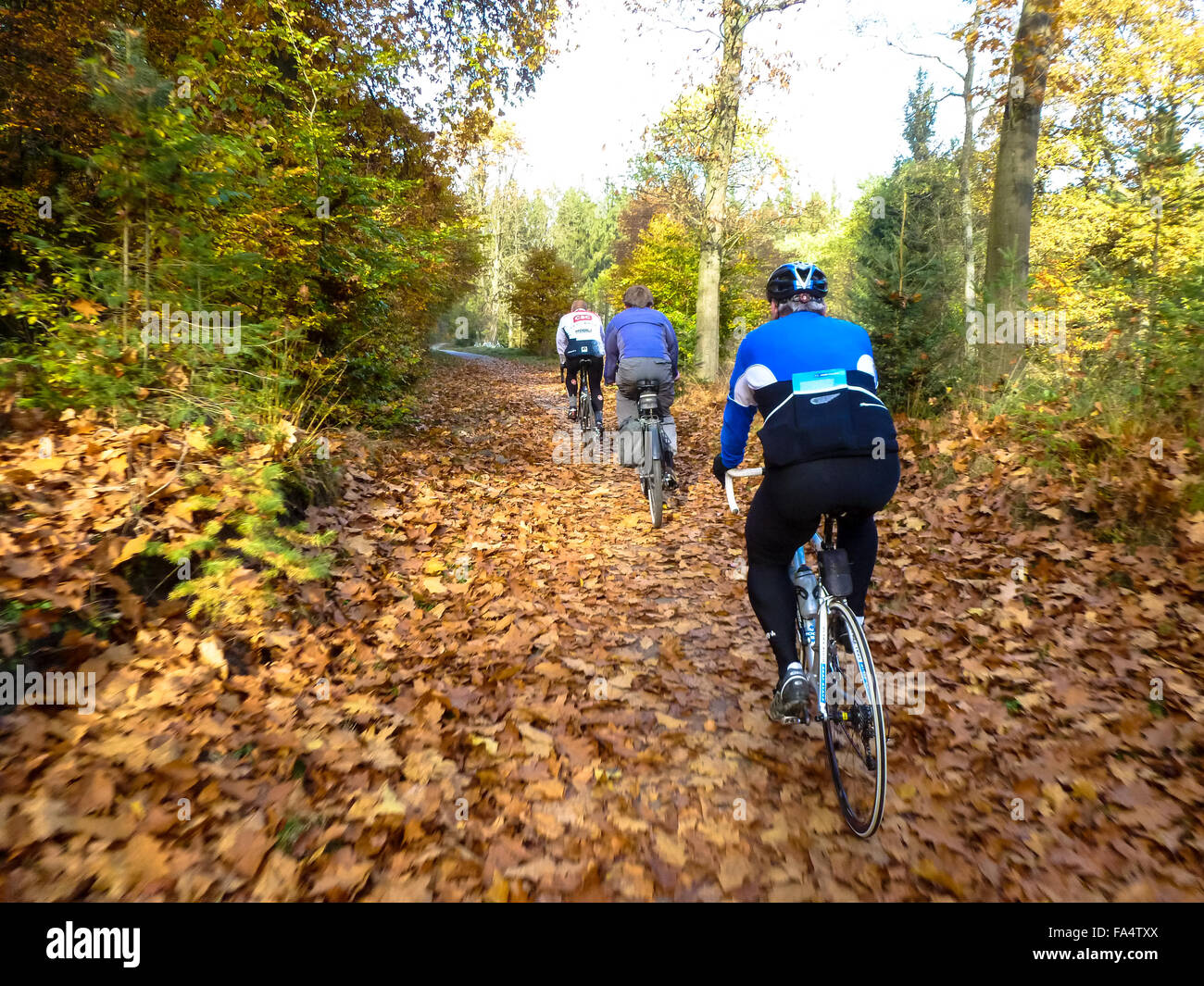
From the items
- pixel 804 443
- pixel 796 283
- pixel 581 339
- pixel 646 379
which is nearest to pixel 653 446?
pixel 646 379

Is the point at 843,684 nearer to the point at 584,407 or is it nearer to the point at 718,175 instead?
the point at 584,407

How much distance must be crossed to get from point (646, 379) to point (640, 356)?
9.8 inches

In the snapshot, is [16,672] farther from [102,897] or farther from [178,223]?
[178,223]

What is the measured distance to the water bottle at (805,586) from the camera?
325 centimetres

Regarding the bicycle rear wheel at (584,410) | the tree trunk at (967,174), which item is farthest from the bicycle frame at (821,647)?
the tree trunk at (967,174)

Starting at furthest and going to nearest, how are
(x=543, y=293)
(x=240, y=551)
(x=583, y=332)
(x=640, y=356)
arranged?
1. (x=543, y=293)
2. (x=583, y=332)
3. (x=640, y=356)
4. (x=240, y=551)

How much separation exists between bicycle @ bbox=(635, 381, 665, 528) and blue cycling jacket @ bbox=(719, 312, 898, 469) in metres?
3.78

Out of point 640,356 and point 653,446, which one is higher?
point 640,356

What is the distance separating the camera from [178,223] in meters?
4.89

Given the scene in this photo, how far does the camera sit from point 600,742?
3.57 meters

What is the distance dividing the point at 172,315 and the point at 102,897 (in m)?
4.05
